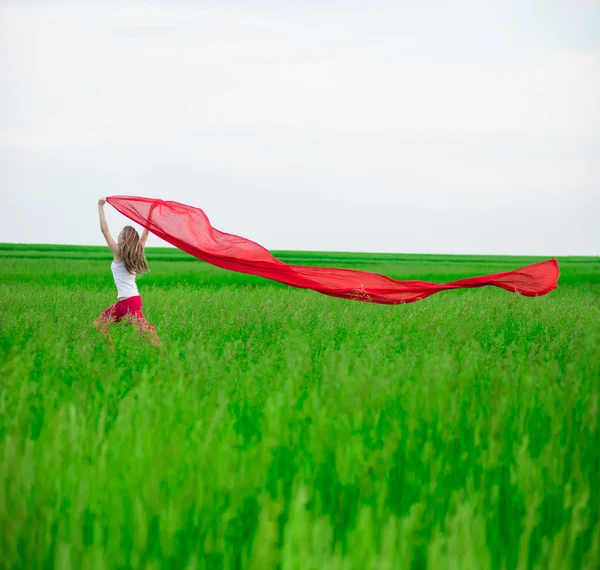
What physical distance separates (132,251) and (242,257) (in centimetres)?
143

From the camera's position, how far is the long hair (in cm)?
646

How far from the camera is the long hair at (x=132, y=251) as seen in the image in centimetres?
646

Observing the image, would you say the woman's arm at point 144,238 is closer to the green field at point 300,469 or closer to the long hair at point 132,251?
the long hair at point 132,251

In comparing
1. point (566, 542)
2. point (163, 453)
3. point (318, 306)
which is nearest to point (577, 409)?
point (566, 542)

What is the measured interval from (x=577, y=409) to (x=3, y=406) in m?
2.90

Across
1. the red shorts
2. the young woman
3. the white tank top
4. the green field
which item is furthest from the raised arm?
the green field

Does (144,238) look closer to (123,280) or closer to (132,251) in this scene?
(132,251)

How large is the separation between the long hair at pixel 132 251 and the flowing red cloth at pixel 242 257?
487 mm

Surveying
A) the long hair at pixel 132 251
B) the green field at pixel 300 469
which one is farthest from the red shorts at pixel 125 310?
the green field at pixel 300 469

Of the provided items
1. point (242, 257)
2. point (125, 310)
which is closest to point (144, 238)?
point (125, 310)

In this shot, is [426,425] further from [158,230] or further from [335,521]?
[158,230]

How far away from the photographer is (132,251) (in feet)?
21.2

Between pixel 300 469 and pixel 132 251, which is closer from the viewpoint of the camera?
pixel 300 469

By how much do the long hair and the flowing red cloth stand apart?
0.49m
